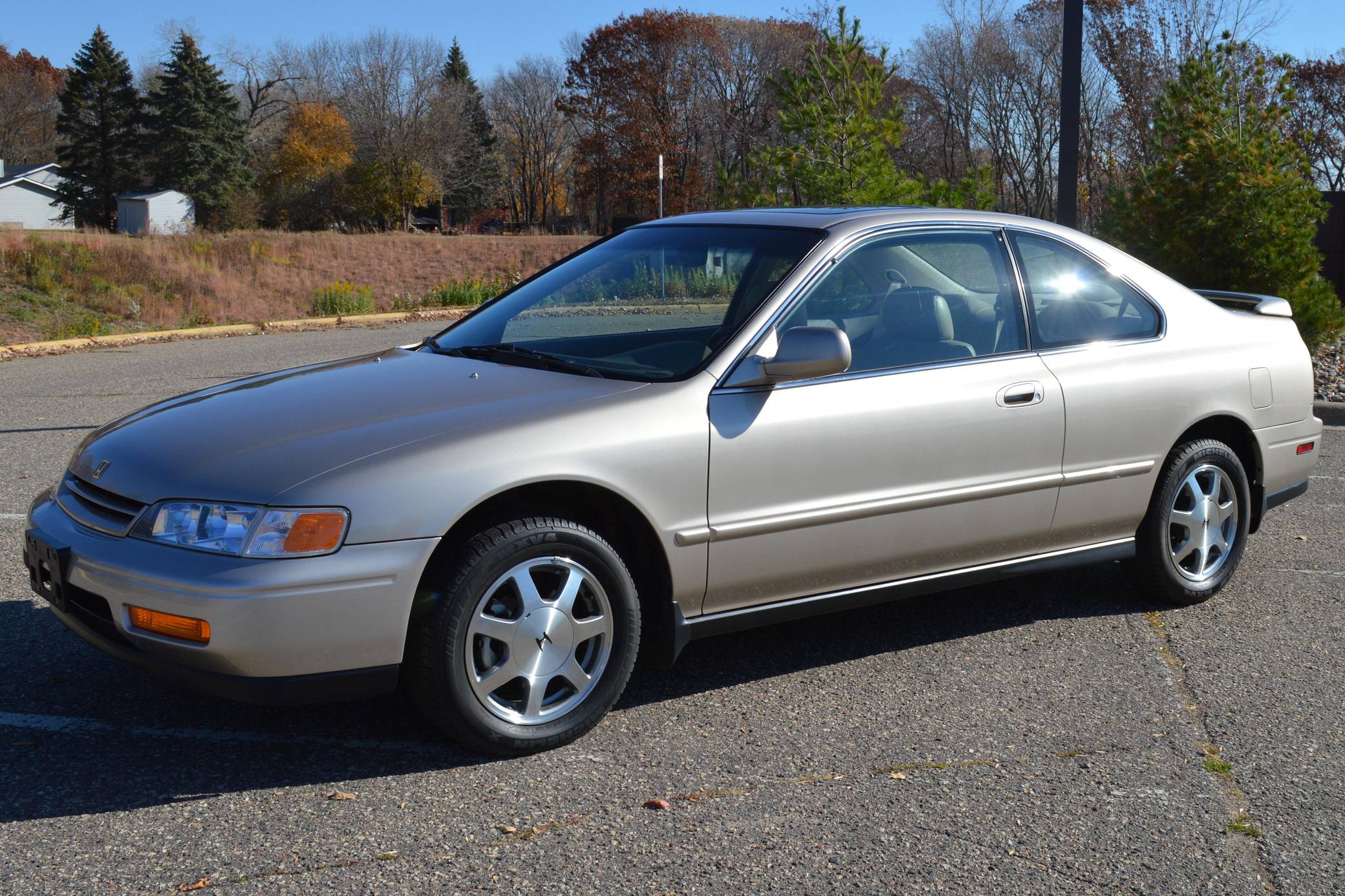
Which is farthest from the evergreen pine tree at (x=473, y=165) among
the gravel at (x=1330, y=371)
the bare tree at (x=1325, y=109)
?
the gravel at (x=1330, y=371)

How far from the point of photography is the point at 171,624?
10.9 ft

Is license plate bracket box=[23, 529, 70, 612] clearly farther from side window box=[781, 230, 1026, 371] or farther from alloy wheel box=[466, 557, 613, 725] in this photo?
side window box=[781, 230, 1026, 371]

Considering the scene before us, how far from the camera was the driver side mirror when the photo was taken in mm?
3918

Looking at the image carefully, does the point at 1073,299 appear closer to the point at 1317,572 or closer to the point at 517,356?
the point at 1317,572

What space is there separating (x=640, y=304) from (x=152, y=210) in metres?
61.0

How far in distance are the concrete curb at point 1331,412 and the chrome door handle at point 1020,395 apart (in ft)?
22.7

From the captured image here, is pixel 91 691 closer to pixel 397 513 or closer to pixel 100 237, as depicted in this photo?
pixel 397 513

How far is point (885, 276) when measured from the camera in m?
4.50

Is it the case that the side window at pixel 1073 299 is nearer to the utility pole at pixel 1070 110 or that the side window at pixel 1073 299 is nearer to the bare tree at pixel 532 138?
the utility pole at pixel 1070 110

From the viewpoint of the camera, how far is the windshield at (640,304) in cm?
425

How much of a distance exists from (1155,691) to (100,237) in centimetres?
3322

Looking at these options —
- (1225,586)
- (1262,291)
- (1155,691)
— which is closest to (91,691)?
(1155,691)

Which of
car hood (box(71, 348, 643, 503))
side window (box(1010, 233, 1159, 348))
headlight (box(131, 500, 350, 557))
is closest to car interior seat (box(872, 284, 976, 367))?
side window (box(1010, 233, 1159, 348))

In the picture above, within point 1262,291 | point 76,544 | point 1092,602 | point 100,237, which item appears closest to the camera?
point 76,544
